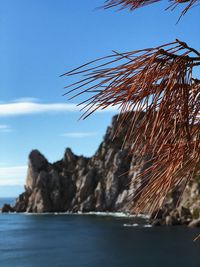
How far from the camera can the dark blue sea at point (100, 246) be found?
85.1 metres

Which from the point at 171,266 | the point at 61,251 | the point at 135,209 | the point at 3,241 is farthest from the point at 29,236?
the point at 135,209

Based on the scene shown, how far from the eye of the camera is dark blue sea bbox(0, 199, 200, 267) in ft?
279

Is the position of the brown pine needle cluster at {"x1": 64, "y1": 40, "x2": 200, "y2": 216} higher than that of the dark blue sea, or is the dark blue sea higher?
the brown pine needle cluster at {"x1": 64, "y1": 40, "x2": 200, "y2": 216}

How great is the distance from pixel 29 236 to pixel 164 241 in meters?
46.9

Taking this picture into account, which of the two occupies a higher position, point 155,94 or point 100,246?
point 155,94

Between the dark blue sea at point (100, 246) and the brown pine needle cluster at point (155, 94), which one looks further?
the dark blue sea at point (100, 246)

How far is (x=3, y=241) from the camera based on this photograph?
12762 cm

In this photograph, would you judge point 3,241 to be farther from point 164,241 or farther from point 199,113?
point 199,113

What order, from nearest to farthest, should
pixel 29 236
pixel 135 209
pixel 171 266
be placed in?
pixel 135 209 < pixel 171 266 < pixel 29 236

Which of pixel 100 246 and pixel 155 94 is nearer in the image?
pixel 155 94

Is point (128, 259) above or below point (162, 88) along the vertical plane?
below

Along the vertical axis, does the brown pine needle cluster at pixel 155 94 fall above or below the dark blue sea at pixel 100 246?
above

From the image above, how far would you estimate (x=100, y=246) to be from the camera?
107500 mm

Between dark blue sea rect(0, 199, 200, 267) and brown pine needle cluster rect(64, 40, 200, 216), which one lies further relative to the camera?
dark blue sea rect(0, 199, 200, 267)
